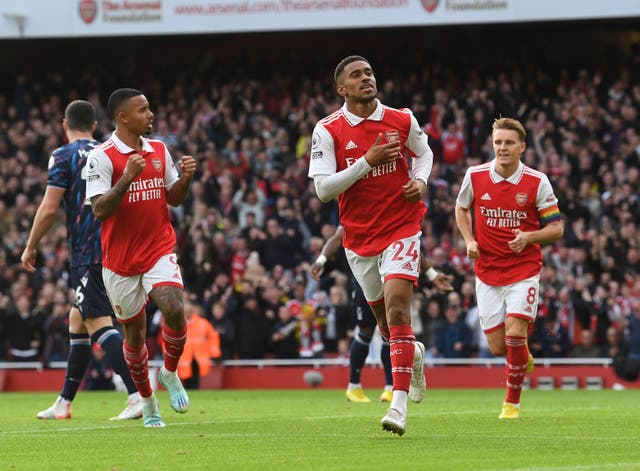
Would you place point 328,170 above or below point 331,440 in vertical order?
above

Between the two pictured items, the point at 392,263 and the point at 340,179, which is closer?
the point at 340,179

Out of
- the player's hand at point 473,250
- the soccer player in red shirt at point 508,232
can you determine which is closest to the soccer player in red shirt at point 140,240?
the player's hand at point 473,250

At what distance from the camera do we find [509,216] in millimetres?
12023

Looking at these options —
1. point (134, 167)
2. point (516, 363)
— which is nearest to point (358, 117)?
point (134, 167)

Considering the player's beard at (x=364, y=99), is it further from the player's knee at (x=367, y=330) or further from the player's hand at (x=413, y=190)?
the player's knee at (x=367, y=330)

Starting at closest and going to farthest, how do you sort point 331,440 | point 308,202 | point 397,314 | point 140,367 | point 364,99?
point 331,440 < point 397,314 < point 364,99 < point 140,367 < point 308,202

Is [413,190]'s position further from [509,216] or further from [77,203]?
[77,203]

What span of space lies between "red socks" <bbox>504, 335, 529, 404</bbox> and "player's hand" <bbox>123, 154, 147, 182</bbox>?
3.76 metres

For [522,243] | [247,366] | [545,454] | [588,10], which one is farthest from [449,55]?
[545,454]

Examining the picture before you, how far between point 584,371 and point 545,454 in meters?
14.2

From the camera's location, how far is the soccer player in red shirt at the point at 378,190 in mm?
9555

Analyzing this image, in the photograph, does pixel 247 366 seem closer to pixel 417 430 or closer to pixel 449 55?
pixel 449 55

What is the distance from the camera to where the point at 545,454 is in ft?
26.8

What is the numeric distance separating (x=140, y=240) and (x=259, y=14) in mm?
18892
